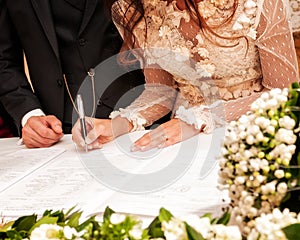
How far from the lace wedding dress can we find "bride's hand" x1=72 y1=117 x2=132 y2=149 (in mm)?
36

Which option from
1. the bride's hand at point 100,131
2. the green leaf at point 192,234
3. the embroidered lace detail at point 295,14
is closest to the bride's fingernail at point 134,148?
the bride's hand at point 100,131

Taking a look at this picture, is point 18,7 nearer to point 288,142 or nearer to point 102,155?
point 102,155

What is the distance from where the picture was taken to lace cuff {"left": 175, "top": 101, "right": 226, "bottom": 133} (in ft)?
4.42

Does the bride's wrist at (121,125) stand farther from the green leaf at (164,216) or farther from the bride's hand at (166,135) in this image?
the green leaf at (164,216)

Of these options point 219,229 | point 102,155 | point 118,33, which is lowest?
point 102,155

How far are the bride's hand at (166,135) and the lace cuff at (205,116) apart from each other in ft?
0.05

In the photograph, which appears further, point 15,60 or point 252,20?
point 15,60

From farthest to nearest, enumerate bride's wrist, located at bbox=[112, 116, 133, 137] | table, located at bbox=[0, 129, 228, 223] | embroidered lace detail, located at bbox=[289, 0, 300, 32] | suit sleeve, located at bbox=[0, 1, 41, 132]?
embroidered lace detail, located at bbox=[289, 0, 300, 32]
suit sleeve, located at bbox=[0, 1, 41, 132]
bride's wrist, located at bbox=[112, 116, 133, 137]
table, located at bbox=[0, 129, 228, 223]

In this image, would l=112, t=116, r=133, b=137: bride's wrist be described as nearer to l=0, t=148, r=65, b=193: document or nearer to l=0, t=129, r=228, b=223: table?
l=0, t=129, r=228, b=223: table

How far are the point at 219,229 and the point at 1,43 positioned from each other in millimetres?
1512

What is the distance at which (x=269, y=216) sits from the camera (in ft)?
1.79

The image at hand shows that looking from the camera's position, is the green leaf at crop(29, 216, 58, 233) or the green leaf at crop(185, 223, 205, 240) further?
the green leaf at crop(29, 216, 58, 233)

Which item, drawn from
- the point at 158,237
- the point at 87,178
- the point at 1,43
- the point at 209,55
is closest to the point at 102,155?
the point at 87,178

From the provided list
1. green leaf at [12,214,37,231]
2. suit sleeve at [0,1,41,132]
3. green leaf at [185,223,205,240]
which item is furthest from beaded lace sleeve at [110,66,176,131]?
green leaf at [185,223,205,240]
